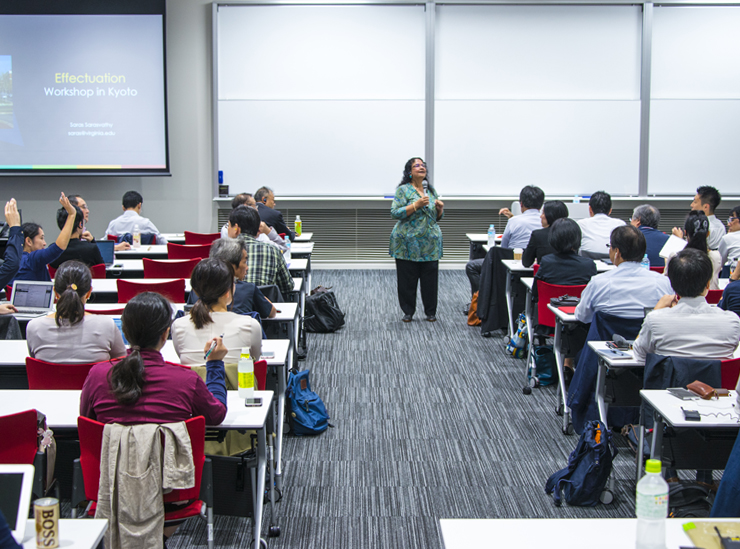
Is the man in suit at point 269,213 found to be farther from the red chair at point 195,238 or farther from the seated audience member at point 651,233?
the seated audience member at point 651,233

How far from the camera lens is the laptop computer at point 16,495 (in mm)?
1584

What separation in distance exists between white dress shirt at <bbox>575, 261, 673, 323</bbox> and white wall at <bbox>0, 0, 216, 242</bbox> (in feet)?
21.1

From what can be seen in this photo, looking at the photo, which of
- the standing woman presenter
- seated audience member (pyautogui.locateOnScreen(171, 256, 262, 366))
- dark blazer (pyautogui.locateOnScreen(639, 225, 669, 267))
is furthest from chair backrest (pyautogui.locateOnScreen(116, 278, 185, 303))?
dark blazer (pyautogui.locateOnScreen(639, 225, 669, 267))

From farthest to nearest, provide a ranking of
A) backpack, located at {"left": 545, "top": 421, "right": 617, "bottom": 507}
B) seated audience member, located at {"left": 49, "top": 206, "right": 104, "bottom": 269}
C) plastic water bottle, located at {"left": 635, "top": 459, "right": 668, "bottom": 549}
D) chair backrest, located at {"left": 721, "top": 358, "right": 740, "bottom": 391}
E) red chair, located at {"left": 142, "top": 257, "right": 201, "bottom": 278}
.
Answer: red chair, located at {"left": 142, "top": 257, "right": 201, "bottom": 278}
seated audience member, located at {"left": 49, "top": 206, "right": 104, "bottom": 269}
backpack, located at {"left": 545, "top": 421, "right": 617, "bottom": 507}
chair backrest, located at {"left": 721, "top": 358, "right": 740, "bottom": 391}
plastic water bottle, located at {"left": 635, "top": 459, "right": 668, "bottom": 549}

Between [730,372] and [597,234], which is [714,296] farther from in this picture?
[597,234]

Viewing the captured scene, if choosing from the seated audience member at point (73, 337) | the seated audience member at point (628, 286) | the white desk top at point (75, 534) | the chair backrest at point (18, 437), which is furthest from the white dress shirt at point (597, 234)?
the white desk top at point (75, 534)

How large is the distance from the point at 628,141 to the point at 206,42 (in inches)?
227

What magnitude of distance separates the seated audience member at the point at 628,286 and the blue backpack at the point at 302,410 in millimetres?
1698

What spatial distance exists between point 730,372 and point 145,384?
2384mm

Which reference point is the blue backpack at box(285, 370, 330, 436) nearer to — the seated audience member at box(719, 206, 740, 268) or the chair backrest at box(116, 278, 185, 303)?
the chair backrest at box(116, 278, 185, 303)

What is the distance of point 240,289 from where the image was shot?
356 centimetres

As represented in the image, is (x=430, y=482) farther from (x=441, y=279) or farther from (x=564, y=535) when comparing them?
(x=441, y=279)

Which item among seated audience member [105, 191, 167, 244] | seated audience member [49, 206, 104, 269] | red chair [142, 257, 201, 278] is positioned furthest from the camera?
seated audience member [105, 191, 167, 244]

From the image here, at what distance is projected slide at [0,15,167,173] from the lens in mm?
8453
